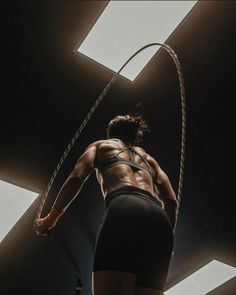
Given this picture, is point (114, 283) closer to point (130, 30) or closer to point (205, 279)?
point (130, 30)

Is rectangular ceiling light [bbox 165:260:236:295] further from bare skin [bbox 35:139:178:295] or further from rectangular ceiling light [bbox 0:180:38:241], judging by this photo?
bare skin [bbox 35:139:178:295]

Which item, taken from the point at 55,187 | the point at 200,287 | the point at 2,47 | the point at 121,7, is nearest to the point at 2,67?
the point at 2,47

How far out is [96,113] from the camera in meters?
4.03

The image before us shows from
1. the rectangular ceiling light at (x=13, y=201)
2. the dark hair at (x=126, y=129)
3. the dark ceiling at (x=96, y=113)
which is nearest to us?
the dark hair at (x=126, y=129)

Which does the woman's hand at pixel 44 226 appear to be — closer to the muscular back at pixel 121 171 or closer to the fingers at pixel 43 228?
the fingers at pixel 43 228

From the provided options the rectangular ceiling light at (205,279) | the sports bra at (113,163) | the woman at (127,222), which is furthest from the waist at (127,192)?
the rectangular ceiling light at (205,279)

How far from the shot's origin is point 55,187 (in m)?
4.59

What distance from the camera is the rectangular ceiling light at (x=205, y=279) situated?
582 cm

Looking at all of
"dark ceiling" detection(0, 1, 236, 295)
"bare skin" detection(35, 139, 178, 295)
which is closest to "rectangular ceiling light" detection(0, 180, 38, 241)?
"dark ceiling" detection(0, 1, 236, 295)

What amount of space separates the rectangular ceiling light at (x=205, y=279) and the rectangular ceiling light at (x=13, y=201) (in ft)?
8.55

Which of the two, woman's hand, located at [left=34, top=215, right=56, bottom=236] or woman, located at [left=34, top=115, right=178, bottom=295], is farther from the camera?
woman's hand, located at [left=34, top=215, right=56, bottom=236]

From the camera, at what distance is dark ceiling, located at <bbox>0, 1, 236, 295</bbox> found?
332cm

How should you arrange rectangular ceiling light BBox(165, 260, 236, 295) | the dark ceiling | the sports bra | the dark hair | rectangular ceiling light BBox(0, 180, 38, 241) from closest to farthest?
the sports bra < the dark hair < the dark ceiling < rectangular ceiling light BBox(0, 180, 38, 241) < rectangular ceiling light BBox(165, 260, 236, 295)

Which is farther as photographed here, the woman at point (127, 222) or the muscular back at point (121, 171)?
the muscular back at point (121, 171)
